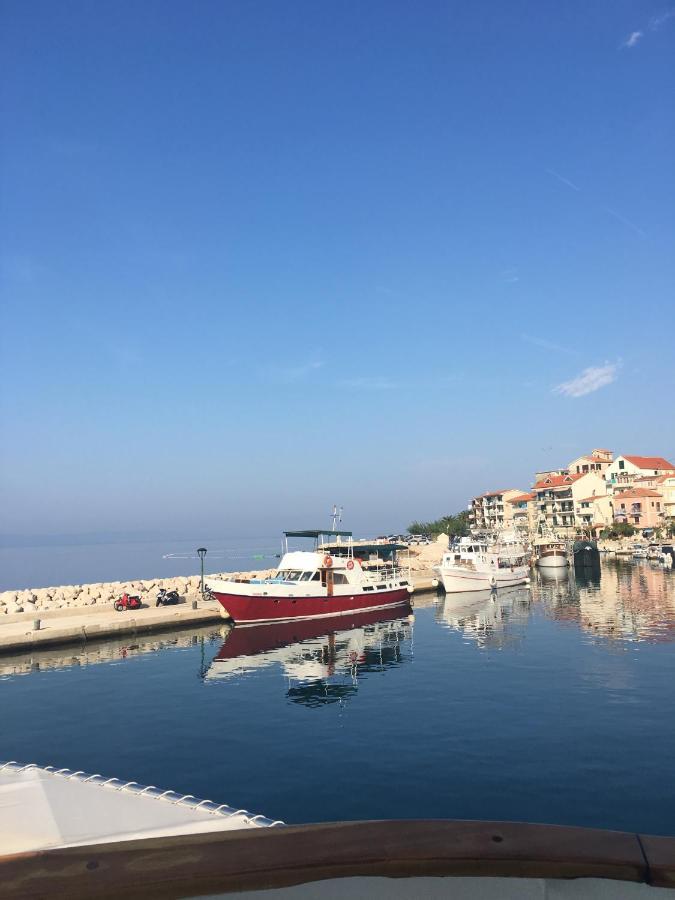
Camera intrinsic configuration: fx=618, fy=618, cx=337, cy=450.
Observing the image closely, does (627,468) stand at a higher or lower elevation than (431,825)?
higher

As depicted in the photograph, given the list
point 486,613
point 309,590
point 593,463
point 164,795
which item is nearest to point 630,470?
point 593,463

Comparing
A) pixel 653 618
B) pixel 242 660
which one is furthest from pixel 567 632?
pixel 242 660

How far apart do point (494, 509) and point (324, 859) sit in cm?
15005

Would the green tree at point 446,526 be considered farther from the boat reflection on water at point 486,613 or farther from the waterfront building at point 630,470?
the boat reflection on water at point 486,613

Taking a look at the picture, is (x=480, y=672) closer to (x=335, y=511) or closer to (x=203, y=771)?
(x=203, y=771)

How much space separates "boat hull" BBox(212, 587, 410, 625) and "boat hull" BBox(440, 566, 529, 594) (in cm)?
1544

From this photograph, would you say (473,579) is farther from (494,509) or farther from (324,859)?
(494,509)

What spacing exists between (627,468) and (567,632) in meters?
107

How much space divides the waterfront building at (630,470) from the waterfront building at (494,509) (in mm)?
22018

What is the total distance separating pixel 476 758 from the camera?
56.0 feet

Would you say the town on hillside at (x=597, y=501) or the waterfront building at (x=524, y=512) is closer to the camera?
the town on hillside at (x=597, y=501)

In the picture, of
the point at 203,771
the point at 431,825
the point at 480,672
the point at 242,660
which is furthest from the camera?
the point at 242,660

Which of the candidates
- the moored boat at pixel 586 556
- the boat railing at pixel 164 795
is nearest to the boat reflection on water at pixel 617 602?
the moored boat at pixel 586 556

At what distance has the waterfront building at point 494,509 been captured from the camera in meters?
143
